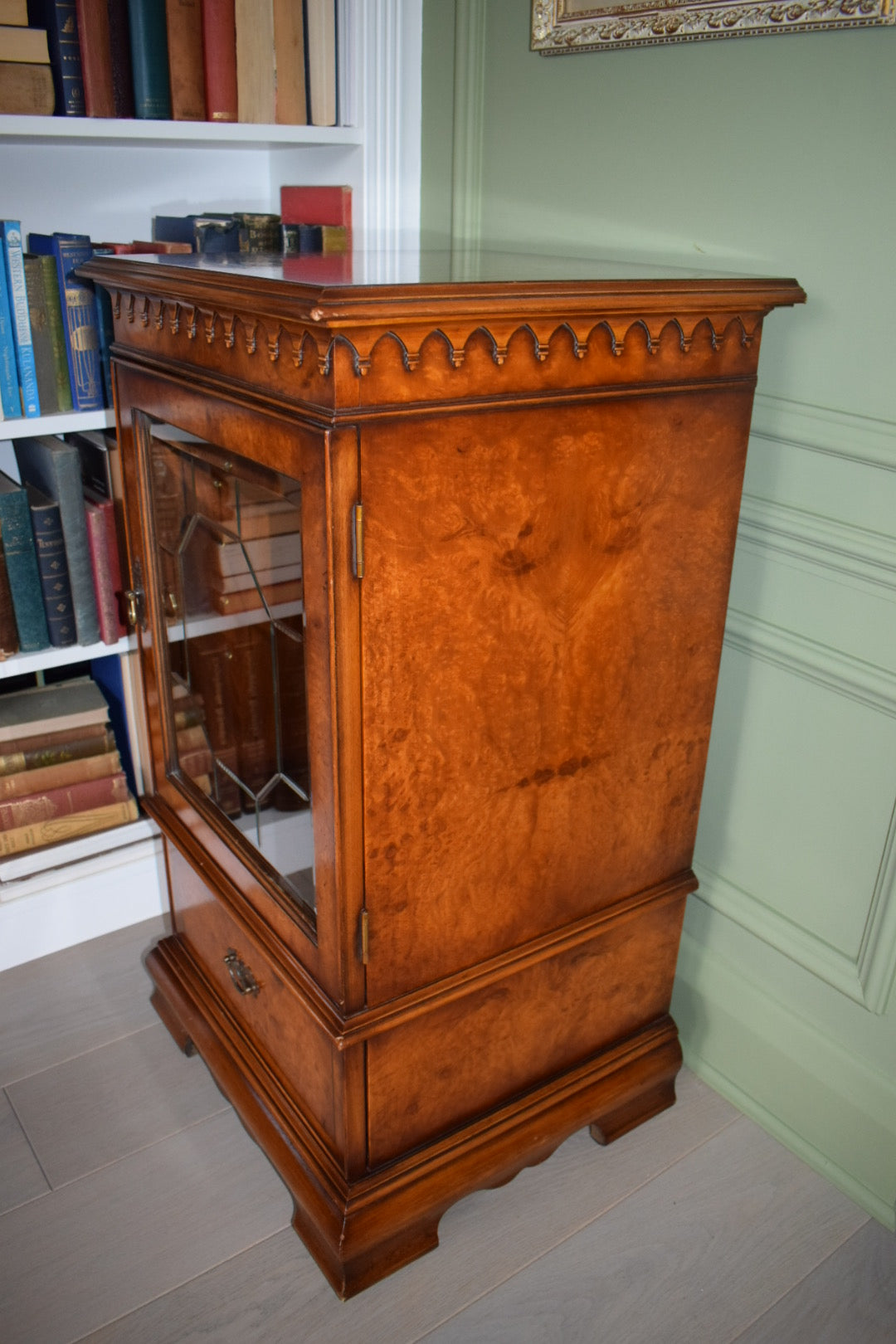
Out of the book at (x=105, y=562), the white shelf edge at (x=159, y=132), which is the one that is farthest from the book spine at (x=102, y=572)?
the white shelf edge at (x=159, y=132)

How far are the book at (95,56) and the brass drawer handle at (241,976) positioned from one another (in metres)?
1.09

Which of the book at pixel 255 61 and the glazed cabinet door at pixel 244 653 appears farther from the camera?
the book at pixel 255 61

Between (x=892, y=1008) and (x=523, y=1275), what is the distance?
0.51m

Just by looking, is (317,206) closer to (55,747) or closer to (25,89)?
(25,89)

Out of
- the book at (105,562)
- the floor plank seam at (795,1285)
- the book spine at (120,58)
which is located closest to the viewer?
the floor plank seam at (795,1285)

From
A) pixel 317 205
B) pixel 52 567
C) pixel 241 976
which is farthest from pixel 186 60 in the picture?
pixel 241 976

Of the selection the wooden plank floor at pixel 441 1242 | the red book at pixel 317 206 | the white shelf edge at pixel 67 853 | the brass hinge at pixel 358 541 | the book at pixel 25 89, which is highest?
the book at pixel 25 89

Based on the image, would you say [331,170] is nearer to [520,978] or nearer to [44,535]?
[44,535]

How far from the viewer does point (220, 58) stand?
141cm

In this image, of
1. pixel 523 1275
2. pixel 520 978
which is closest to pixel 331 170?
pixel 520 978

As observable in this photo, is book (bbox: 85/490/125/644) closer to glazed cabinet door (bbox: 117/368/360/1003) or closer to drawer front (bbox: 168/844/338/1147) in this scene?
glazed cabinet door (bbox: 117/368/360/1003)

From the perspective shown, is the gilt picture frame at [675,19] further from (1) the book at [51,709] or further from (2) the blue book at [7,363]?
(1) the book at [51,709]

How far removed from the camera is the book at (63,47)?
4.24 ft

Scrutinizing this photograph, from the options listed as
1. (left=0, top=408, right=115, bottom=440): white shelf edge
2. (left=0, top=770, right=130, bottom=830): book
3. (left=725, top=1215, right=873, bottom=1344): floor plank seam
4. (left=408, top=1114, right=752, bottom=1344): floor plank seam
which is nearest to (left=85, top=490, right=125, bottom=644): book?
(left=0, top=408, right=115, bottom=440): white shelf edge
